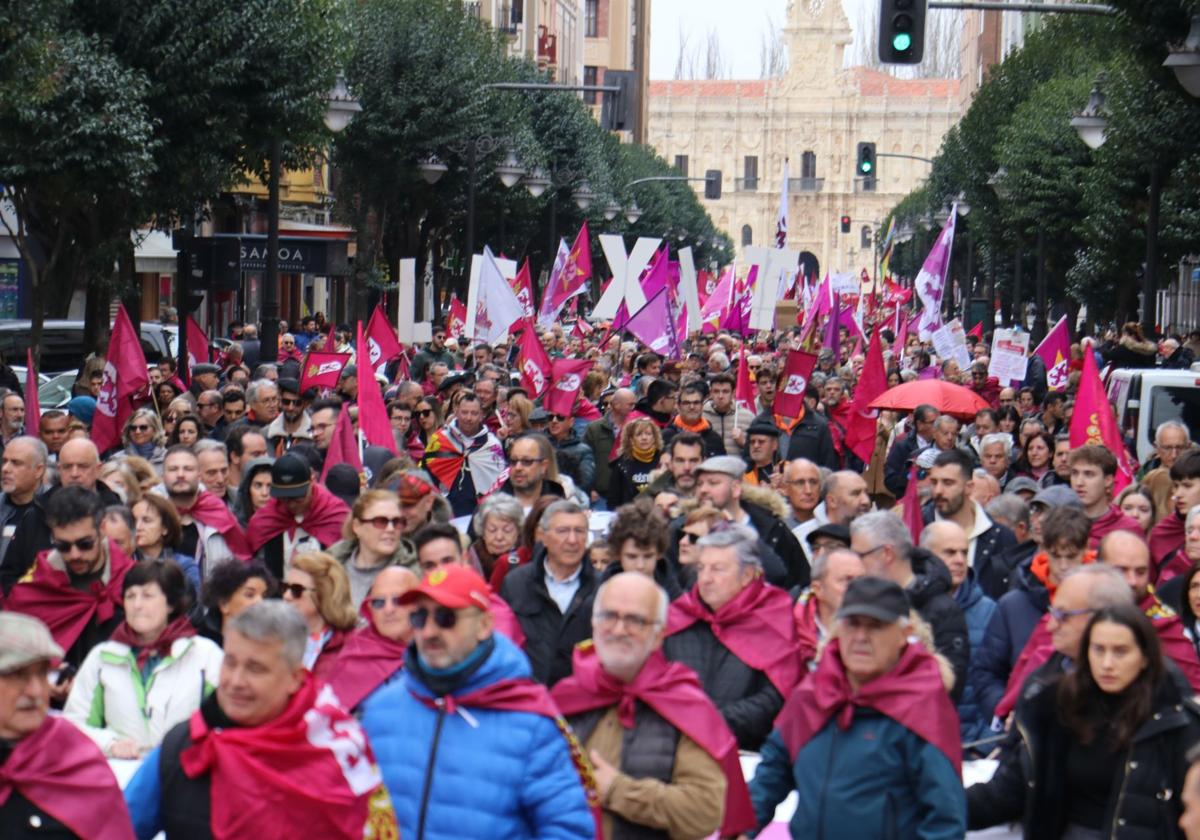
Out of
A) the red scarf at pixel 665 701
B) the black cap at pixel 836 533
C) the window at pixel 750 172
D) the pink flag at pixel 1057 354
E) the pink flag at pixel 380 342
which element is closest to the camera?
the red scarf at pixel 665 701

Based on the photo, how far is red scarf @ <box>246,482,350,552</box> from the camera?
32.5 feet

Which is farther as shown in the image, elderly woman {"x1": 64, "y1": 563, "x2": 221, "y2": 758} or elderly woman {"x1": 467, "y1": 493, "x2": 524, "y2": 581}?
elderly woman {"x1": 467, "y1": 493, "x2": 524, "y2": 581}

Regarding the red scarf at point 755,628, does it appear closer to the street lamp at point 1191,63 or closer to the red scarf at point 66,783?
the red scarf at point 66,783

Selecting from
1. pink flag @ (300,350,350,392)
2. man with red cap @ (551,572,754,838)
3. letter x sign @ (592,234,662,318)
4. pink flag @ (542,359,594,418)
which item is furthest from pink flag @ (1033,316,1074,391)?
man with red cap @ (551,572,754,838)

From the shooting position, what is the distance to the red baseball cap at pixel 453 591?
503cm

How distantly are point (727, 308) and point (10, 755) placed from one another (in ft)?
98.9

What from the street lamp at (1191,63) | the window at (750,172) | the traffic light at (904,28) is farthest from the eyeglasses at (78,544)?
the window at (750,172)

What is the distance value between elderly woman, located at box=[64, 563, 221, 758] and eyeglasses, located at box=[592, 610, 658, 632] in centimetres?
158

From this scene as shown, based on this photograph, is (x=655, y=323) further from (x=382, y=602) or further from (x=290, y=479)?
(x=382, y=602)

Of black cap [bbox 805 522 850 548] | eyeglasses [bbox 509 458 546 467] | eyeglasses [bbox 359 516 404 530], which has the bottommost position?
eyeglasses [bbox 509 458 546 467]

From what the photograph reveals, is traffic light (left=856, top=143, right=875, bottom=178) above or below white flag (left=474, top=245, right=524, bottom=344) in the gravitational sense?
above

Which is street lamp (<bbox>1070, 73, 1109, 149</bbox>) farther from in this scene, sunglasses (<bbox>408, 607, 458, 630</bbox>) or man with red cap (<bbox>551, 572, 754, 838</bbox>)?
sunglasses (<bbox>408, 607, 458, 630</bbox>)

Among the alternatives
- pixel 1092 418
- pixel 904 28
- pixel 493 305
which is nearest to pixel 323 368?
pixel 493 305

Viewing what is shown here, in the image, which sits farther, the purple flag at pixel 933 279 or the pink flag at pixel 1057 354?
the purple flag at pixel 933 279
